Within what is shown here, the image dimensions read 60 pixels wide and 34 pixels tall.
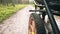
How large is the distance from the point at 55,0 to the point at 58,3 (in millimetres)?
187

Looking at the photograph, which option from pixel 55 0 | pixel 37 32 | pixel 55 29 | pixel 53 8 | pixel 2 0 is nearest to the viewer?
pixel 55 29

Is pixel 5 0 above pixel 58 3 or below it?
below

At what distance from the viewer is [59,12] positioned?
9.45 feet

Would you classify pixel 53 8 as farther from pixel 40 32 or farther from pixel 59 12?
pixel 40 32

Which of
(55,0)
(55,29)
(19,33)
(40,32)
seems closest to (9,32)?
(19,33)

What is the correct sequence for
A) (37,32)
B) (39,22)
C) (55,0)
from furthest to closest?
(55,0) < (39,22) < (37,32)

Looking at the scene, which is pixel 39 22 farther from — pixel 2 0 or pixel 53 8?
pixel 2 0

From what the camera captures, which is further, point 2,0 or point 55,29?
point 2,0

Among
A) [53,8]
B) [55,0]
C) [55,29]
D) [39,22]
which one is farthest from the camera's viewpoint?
[55,0]

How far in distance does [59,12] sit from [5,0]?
31.6 m

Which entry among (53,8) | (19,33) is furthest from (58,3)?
(19,33)

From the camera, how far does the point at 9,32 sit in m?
7.90

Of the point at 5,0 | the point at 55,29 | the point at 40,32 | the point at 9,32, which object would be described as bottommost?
the point at 5,0

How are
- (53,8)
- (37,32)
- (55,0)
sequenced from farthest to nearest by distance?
(55,0) → (53,8) → (37,32)
